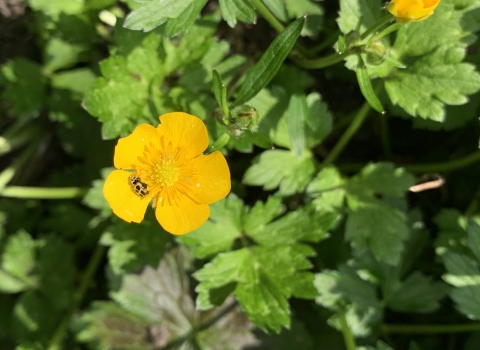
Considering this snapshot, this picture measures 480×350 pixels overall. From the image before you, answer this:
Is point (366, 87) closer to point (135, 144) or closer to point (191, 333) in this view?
point (135, 144)

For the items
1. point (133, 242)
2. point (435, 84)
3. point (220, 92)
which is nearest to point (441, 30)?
point (435, 84)

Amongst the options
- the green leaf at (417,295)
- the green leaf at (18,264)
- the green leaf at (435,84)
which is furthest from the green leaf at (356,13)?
the green leaf at (18,264)

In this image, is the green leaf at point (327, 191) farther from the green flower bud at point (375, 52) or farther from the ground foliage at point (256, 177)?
the green flower bud at point (375, 52)

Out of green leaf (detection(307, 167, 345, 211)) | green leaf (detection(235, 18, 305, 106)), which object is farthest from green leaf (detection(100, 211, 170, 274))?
green leaf (detection(235, 18, 305, 106))

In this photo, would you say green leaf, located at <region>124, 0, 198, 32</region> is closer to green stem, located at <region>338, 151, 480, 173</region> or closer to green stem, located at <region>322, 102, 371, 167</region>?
green stem, located at <region>322, 102, 371, 167</region>

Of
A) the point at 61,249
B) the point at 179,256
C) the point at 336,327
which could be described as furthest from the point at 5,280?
the point at 336,327

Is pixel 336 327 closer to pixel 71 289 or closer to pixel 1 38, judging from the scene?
pixel 71 289
